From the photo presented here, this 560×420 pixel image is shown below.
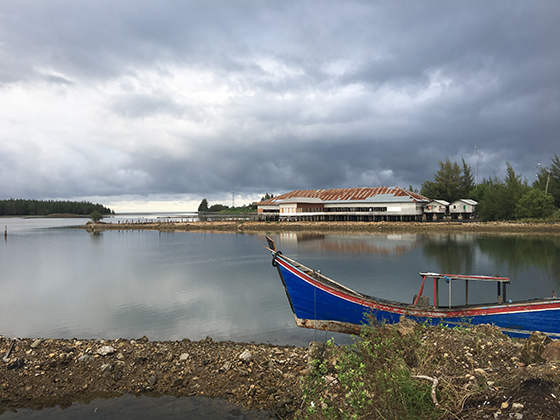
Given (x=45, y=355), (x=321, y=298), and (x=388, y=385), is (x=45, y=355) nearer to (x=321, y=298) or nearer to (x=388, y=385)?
(x=321, y=298)

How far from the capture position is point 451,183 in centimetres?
5766

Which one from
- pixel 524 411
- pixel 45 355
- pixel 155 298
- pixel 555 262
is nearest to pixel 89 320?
pixel 155 298

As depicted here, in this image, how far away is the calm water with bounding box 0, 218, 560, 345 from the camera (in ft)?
34.0

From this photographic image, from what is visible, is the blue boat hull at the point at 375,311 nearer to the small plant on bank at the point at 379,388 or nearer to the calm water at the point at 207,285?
the calm water at the point at 207,285

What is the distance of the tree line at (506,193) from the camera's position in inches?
1650

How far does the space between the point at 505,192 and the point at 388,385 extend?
171 feet

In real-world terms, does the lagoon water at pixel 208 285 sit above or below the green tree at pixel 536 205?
below

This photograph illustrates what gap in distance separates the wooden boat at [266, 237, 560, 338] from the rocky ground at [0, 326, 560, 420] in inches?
55.3

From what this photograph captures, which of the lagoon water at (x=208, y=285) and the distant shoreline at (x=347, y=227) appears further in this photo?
the distant shoreline at (x=347, y=227)

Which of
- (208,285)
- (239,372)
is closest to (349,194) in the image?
(208,285)

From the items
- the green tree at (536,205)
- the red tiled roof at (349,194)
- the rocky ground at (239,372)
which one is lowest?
the rocky ground at (239,372)

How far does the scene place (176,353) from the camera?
7098 millimetres

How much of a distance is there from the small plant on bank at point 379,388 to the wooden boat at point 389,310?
1.49 m

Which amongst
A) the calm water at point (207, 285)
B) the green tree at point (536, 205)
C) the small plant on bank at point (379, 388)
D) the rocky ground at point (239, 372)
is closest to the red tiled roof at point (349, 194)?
the green tree at point (536, 205)
